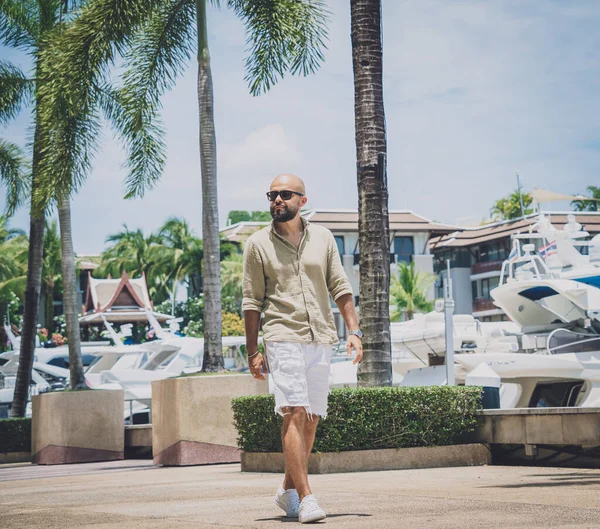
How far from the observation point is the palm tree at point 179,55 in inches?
586

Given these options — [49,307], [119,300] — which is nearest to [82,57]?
[119,300]

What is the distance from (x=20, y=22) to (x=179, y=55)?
6.77m

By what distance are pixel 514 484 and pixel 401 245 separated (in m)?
72.5

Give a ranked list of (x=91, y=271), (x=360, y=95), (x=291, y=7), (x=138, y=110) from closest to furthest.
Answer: (x=360, y=95)
(x=291, y=7)
(x=138, y=110)
(x=91, y=271)

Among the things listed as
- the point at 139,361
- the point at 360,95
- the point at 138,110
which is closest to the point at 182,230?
the point at 139,361

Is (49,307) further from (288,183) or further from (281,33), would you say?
(288,183)

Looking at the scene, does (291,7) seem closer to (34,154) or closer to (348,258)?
(34,154)

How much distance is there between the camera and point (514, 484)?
7430 millimetres

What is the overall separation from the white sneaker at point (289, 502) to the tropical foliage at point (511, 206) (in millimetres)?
83566

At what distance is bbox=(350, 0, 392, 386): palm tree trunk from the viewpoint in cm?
1045

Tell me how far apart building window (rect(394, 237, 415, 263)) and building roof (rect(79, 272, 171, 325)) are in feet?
78.6

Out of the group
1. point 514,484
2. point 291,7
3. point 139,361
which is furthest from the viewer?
point 139,361

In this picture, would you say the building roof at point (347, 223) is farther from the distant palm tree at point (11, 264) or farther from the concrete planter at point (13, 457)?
the concrete planter at point (13, 457)

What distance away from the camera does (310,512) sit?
5332 mm
